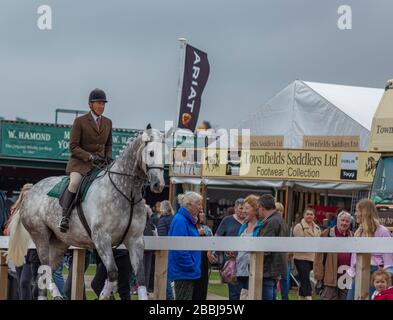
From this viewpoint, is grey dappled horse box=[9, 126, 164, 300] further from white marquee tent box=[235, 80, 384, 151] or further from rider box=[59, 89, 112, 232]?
white marquee tent box=[235, 80, 384, 151]

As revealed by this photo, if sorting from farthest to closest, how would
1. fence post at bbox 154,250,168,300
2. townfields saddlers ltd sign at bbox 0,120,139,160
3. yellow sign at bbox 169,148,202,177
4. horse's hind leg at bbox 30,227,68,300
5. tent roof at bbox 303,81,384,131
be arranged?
townfields saddlers ltd sign at bbox 0,120,139,160 → tent roof at bbox 303,81,384,131 → yellow sign at bbox 169,148,202,177 → horse's hind leg at bbox 30,227,68,300 → fence post at bbox 154,250,168,300

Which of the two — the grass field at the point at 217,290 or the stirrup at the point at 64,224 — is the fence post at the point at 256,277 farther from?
the grass field at the point at 217,290

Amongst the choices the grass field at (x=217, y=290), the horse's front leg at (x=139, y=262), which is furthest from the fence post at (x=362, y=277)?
the grass field at (x=217, y=290)

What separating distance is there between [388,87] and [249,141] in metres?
11.7

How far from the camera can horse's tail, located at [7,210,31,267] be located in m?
12.2

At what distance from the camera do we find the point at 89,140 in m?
11.8

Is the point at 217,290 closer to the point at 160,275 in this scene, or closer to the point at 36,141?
the point at 160,275

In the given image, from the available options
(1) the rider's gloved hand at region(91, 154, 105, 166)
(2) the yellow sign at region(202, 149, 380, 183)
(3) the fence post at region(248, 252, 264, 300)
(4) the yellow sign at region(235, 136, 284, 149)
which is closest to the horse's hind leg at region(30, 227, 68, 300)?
(1) the rider's gloved hand at region(91, 154, 105, 166)

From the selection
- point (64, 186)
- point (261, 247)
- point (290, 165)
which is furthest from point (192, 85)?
point (261, 247)

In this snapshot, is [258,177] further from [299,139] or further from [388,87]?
[388,87]

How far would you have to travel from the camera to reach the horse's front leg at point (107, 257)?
10797mm

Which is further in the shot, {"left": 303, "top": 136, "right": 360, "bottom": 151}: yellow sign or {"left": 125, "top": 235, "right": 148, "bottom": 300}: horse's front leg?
{"left": 303, "top": 136, "right": 360, "bottom": 151}: yellow sign

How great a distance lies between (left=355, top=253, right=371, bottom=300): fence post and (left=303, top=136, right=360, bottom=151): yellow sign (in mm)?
20077
